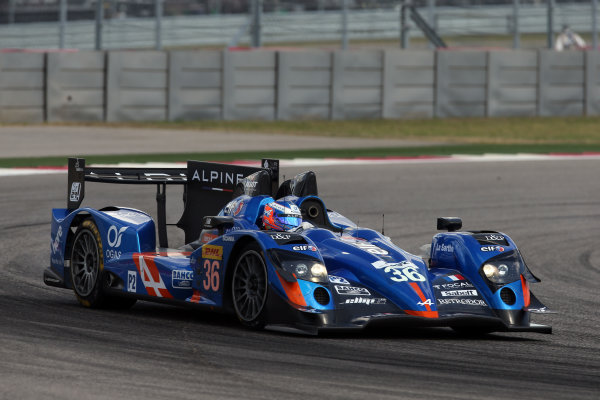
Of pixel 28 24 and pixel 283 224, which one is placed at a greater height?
pixel 28 24

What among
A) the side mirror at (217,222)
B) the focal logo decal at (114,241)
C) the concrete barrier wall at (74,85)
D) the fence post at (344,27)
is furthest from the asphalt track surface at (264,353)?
the fence post at (344,27)

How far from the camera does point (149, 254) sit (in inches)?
388

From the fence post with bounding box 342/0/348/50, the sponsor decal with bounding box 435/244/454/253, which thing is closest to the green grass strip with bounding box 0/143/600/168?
the fence post with bounding box 342/0/348/50

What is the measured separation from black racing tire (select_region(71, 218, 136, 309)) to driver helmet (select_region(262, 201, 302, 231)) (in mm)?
1404

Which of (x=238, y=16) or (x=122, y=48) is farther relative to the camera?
(x=238, y=16)

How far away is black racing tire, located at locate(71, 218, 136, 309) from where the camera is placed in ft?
33.1

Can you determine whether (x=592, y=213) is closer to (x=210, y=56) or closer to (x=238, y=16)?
(x=210, y=56)

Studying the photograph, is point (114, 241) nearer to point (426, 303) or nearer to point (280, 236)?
point (280, 236)

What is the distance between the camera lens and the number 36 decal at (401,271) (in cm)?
862

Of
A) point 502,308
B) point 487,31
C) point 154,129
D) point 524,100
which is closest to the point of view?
point 502,308

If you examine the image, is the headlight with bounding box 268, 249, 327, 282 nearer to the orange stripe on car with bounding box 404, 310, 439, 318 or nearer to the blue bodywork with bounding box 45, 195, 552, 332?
the blue bodywork with bounding box 45, 195, 552, 332

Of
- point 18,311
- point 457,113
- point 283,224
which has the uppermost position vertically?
point 457,113

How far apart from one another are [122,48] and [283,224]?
22175 mm

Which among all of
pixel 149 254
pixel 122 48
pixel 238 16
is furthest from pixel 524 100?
pixel 149 254
